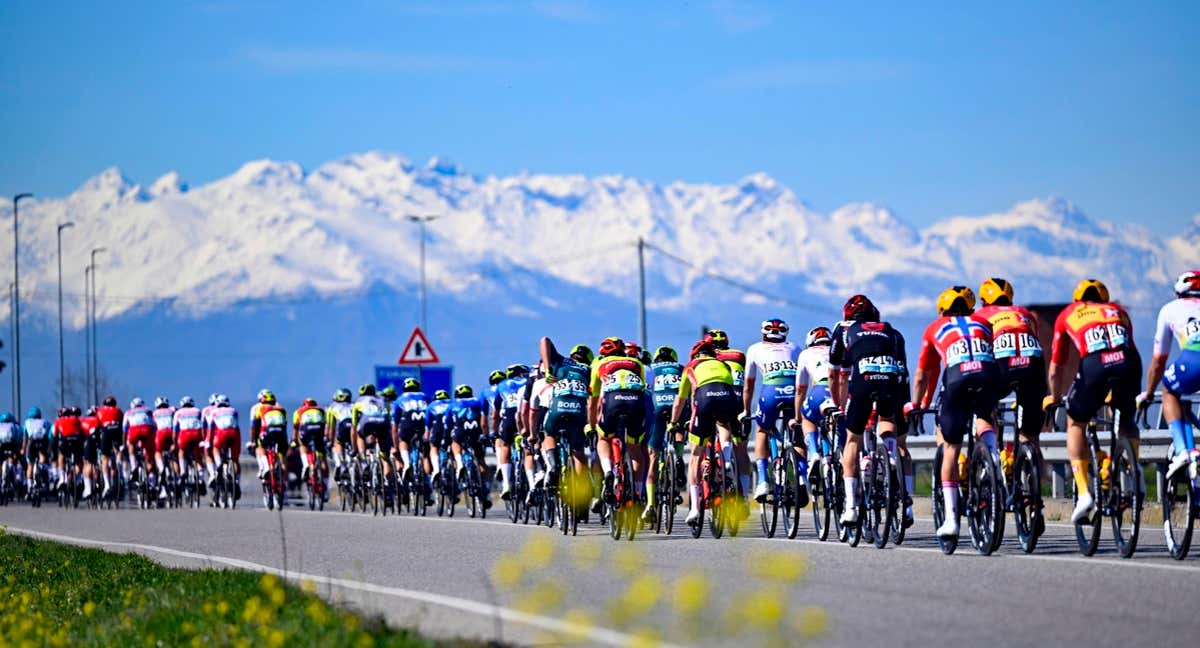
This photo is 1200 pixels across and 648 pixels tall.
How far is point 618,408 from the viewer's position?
1911cm

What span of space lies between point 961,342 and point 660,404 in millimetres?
6342

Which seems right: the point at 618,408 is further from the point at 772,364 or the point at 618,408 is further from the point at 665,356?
the point at 665,356

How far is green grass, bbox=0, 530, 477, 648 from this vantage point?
10.7m

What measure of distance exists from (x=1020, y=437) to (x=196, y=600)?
5733mm

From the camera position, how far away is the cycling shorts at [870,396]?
1576 cm

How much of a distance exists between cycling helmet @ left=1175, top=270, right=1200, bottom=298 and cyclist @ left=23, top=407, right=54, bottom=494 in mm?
30426

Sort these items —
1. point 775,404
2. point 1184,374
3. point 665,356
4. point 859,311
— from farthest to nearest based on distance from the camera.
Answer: point 665,356, point 775,404, point 859,311, point 1184,374

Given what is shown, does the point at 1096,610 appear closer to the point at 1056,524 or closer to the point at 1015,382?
the point at 1015,382

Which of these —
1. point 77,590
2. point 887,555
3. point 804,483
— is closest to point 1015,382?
point 887,555

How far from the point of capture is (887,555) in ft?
49.6

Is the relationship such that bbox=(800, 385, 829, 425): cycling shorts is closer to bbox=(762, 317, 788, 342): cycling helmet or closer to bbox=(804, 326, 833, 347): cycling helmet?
bbox=(804, 326, 833, 347): cycling helmet

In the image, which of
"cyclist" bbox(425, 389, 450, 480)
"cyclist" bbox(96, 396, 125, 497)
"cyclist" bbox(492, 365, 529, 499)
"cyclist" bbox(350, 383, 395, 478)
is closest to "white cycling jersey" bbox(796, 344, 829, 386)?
"cyclist" bbox(492, 365, 529, 499)

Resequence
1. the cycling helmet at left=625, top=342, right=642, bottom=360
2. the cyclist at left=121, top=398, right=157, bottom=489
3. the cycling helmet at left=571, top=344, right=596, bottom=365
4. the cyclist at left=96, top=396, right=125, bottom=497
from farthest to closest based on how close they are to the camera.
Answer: the cyclist at left=96, top=396, right=125, bottom=497
the cyclist at left=121, top=398, right=157, bottom=489
the cycling helmet at left=571, top=344, right=596, bottom=365
the cycling helmet at left=625, top=342, right=642, bottom=360

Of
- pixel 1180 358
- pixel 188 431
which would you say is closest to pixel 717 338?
pixel 1180 358
